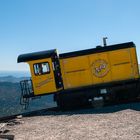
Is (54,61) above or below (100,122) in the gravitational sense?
above

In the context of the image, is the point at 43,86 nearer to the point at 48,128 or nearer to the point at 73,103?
the point at 73,103

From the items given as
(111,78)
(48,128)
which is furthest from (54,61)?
(48,128)

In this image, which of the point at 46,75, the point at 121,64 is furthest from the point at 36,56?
the point at 121,64

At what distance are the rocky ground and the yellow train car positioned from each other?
9.38 ft

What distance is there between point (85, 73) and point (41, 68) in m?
3.23

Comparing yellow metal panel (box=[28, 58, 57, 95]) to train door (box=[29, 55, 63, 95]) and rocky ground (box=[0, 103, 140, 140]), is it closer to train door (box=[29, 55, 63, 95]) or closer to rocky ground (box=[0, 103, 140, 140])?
train door (box=[29, 55, 63, 95])

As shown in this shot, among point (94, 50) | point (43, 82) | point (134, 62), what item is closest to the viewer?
point (134, 62)

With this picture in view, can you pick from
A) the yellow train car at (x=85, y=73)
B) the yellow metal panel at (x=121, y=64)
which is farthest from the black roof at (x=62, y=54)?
the yellow metal panel at (x=121, y=64)

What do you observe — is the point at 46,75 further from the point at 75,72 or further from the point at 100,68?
the point at 100,68

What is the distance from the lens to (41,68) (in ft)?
82.7

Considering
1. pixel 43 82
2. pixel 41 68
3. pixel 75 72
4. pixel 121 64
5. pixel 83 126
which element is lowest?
pixel 83 126

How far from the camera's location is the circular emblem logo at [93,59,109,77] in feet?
82.4

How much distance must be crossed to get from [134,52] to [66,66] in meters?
5.00

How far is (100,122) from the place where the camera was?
17.6 m
